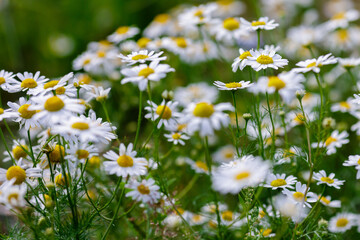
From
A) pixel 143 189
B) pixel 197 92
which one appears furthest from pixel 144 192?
pixel 197 92

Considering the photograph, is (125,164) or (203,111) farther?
(125,164)

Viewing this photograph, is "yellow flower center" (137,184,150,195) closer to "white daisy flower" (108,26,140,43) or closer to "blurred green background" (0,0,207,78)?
"white daisy flower" (108,26,140,43)

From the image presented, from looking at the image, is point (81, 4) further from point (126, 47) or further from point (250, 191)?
point (250, 191)

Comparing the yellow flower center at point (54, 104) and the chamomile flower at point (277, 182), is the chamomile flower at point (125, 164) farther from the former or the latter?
the chamomile flower at point (277, 182)

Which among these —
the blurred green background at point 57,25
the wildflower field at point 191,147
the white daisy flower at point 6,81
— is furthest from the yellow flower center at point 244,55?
the blurred green background at point 57,25

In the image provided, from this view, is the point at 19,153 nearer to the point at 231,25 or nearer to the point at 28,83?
the point at 28,83

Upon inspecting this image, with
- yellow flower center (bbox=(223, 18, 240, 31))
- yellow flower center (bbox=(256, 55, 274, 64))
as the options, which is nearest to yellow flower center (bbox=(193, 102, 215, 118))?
yellow flower center (bbox=(256, 55, 274, 64))

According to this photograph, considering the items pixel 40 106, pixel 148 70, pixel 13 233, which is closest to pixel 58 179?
pixel 13 233
